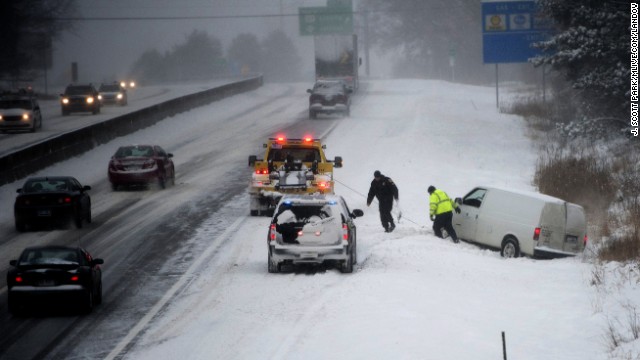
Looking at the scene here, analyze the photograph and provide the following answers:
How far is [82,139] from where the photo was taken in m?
43.3

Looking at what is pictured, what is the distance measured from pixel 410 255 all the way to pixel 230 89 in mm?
50441

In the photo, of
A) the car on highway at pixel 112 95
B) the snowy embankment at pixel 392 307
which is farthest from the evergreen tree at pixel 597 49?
the car on highway at pixel 112 95

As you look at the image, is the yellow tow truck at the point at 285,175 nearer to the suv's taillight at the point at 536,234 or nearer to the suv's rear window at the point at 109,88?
the suv's taillight at the point at 536,234

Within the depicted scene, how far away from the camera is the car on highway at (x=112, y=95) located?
68000 millimetres

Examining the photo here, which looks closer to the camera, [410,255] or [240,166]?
[410,255]

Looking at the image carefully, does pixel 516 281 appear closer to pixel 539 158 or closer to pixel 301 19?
pixel 539 158

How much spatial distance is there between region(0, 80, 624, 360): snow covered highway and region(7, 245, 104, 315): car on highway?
0.32m

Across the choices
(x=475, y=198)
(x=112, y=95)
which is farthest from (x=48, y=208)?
(x=112, y=95)

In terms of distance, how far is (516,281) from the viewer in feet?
66.4

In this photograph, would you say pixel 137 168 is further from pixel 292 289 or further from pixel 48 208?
pixel 292 289

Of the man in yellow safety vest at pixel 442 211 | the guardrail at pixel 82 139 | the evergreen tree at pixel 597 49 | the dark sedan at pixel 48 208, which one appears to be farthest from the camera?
the evergreen tree at pixel 597 49

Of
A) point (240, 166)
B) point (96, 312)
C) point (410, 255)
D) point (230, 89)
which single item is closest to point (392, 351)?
point (96, 312)

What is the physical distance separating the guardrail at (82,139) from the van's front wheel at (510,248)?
17963 mm

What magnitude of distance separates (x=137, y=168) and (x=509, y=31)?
2628cm
